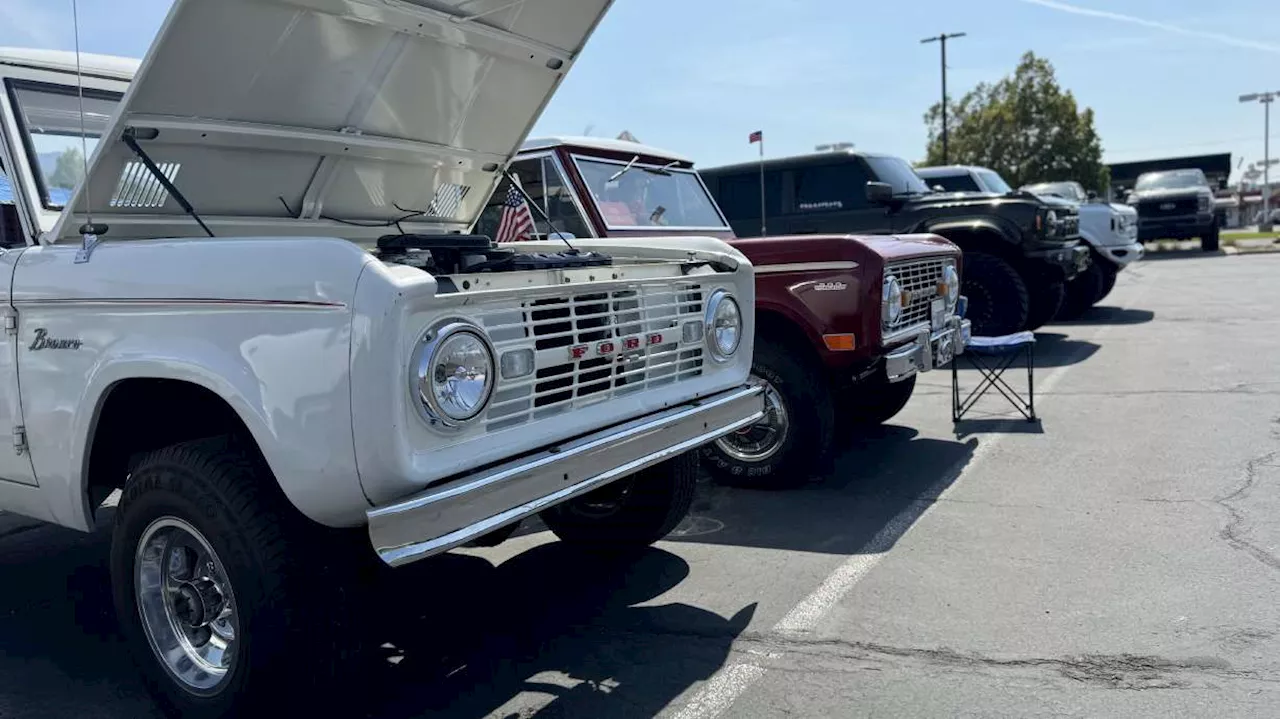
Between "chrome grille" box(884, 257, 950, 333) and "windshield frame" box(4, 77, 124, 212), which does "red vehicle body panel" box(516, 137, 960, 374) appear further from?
"windshield frame" box(4, 77, 124, 212)

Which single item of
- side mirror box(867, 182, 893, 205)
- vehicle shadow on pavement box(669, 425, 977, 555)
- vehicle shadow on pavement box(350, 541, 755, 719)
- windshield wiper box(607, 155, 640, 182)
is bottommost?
vehicle shadow on pavement box(350, 541, 755, 719)

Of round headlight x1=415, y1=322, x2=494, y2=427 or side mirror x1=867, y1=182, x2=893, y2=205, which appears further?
side mirror x1=867, y1=182, x2=893, y2=205

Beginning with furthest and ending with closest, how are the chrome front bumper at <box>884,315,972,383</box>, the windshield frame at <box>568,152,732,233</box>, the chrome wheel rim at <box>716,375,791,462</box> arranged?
1. the windshield frame at <box>568,152,732,233</box>
2. the chrome wheel rim at <box>716,375,791,462</box>
3. the chrome front bumper at <box>884,315,972,383</box>

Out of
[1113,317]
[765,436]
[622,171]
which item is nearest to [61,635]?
[765,436]

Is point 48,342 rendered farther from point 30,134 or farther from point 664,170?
point 664,170

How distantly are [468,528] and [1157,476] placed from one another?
428cm

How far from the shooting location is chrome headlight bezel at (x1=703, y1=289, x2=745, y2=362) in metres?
3.71

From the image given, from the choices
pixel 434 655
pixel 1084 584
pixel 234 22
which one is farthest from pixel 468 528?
pixel 1084 584

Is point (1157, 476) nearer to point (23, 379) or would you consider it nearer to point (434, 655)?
point (434, 655)

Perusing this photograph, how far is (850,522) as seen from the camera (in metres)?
4.71

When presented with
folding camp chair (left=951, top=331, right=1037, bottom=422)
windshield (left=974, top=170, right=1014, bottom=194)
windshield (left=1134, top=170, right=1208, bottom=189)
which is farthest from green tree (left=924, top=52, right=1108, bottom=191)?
folding camp chair (left=951, top=331, right=1037, bottom=422)

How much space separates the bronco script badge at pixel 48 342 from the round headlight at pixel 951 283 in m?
4.70

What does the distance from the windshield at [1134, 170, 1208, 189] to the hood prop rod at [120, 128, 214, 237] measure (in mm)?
25609

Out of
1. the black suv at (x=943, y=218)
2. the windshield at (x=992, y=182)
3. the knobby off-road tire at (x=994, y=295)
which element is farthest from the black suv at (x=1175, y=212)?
the knobby off-road tire at (x=994, y=295)
